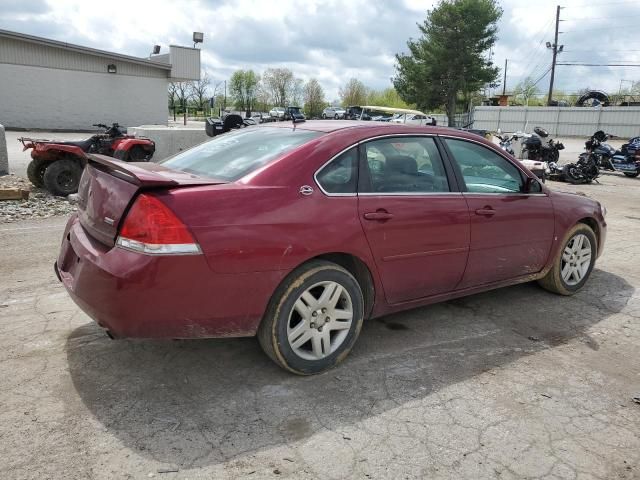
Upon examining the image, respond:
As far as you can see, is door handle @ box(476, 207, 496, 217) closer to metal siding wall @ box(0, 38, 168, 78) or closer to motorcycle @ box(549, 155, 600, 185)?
motorcycle @ box(549, 155, 600, 185)

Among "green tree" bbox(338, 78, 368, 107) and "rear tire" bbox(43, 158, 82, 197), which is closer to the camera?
"rear tire" bbox(43, 158, 82, 197)

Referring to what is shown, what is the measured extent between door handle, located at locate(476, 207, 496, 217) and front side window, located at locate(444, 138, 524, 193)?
155 mm

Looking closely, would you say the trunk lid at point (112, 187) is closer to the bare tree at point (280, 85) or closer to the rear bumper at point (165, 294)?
the rear bumper at point (165, 294)

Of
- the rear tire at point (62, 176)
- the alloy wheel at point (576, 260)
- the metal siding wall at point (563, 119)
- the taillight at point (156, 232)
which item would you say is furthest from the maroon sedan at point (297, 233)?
the metal siding wall at point (563, 119)

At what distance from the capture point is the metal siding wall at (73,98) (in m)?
25.7

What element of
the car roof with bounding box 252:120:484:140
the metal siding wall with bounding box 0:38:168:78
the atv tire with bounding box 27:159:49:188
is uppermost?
the metal siding wall with bounding box 0:38:168:78

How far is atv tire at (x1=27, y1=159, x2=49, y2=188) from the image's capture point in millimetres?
9008

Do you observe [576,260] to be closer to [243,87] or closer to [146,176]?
[146,176]

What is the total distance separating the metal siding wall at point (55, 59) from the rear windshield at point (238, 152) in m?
26.2

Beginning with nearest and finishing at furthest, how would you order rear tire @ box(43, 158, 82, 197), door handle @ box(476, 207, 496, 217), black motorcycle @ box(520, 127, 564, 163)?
door handle @ box(476, 207, 496, 217) → rear tire @ box(43, 158, 82, 197) → black motorcycle @ box(520, 127, 564, 163)

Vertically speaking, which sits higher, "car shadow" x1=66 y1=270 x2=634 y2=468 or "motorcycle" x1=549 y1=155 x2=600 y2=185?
"motorcycle" x1=549 y1=155 x2=600 y2=185

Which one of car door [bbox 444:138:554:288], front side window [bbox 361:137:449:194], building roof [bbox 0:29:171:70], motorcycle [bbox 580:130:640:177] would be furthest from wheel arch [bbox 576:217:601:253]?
building roof [bbox 0:29:171:70]

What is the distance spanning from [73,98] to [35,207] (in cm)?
2185

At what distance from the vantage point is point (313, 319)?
3229 mm
